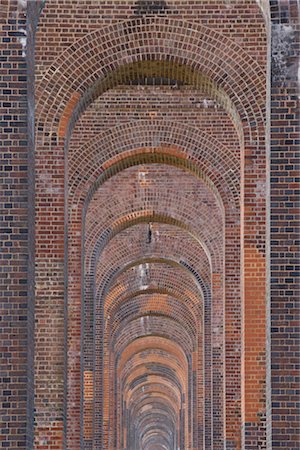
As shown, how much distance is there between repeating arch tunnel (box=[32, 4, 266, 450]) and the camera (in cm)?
1599

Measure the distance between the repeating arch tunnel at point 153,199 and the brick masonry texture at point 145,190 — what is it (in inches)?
1.1

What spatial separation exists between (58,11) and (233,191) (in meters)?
5.89

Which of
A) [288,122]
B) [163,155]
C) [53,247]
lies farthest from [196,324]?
[288,122]

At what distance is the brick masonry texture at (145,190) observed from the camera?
10.7 metres

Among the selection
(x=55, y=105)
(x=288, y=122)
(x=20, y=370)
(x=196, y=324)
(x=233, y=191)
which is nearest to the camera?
(x=20, y=370)

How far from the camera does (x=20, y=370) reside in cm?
1038

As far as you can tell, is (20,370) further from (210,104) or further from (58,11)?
(210,104)

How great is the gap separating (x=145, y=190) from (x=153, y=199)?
291 millimetres

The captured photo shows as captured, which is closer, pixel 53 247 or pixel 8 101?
pixel 8 101

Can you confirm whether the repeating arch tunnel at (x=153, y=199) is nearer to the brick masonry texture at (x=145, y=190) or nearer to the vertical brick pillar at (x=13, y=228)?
the brick masonry texture at (x=145, y=190)

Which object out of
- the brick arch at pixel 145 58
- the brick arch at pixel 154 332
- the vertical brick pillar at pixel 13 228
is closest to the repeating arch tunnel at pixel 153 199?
the brick arch at pixel 145 58

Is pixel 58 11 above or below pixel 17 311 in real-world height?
above

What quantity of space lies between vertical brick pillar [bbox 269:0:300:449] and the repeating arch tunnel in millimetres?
4841

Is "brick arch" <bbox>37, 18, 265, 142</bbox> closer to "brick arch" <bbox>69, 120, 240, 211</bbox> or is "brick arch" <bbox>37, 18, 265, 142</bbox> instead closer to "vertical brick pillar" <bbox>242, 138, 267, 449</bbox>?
"vertical brick pillar" <bbox>242, 138, 267, 449</bbox>
